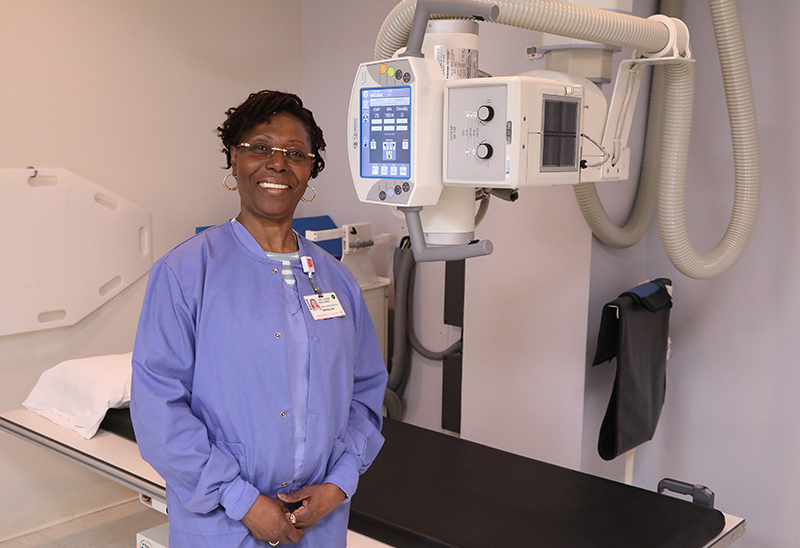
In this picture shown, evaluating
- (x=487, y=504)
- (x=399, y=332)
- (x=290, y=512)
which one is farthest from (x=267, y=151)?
(x=399, y=332)

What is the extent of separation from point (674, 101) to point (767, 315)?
97 cm

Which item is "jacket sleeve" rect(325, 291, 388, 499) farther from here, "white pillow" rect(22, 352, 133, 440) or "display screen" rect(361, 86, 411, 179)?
"white pillow" rect(22, 352, 133, 440)

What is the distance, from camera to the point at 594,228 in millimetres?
2242

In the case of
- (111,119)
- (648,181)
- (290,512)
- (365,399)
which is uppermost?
(111,119)

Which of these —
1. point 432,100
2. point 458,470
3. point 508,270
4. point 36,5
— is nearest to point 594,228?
point 508,270

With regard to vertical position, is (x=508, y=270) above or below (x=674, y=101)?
below

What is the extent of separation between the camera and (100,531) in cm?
298

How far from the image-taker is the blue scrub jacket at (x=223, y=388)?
48.3 inches

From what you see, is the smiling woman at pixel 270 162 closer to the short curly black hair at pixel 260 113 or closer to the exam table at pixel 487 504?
the short curly black hair at pixel 260 113

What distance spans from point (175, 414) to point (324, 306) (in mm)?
337

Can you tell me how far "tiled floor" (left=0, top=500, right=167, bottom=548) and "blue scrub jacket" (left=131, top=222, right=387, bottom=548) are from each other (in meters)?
1.80

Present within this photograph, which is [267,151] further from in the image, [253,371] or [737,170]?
[737,170]

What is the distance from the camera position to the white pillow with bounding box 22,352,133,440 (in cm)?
232

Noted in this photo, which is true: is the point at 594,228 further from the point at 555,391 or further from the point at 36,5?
the point at 36,5
